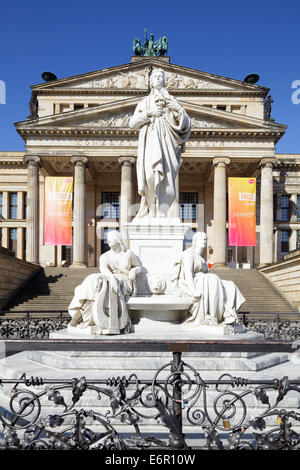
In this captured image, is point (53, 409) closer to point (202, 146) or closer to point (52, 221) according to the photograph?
point (52, 221)

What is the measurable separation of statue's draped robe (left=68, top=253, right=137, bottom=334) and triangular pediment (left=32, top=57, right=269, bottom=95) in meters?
44.2

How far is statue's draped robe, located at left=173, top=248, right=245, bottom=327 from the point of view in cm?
642

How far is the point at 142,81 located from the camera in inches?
1869

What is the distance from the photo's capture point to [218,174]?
137 ft

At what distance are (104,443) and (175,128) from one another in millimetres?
6049

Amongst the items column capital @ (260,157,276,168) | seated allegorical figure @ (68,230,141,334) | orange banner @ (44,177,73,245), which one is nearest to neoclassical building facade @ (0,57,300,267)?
column capital @ (260,157,276,168)

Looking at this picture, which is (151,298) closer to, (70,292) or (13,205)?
(70,292)

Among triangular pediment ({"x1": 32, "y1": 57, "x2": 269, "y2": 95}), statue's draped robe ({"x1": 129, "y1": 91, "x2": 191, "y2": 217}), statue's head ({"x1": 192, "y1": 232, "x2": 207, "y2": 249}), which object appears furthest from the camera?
triangular pediment ({"x1": 32, "y1": 57, "x2": 269, "y2": 95})

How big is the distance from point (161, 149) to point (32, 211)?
113ft

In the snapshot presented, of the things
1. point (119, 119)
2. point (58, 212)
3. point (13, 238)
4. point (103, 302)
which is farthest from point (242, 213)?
point (103, 302)

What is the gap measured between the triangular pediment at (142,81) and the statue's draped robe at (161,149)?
41538 millimetres

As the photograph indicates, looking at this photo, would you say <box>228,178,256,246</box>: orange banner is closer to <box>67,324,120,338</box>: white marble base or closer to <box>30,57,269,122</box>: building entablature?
<box>30,57,269,122</box>: building entablature
